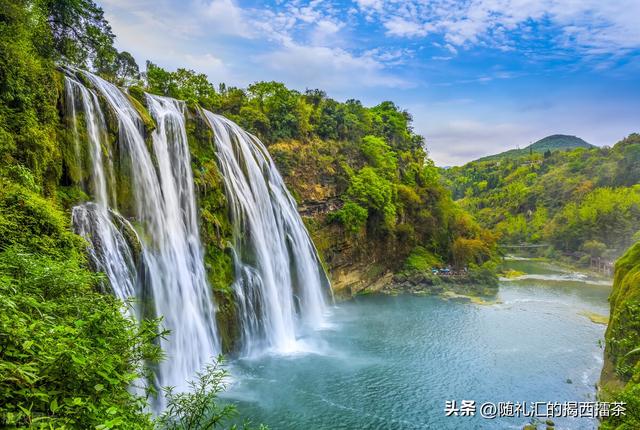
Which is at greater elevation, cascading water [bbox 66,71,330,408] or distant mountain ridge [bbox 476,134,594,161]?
distant mountain ridge [bbox 476,134,594,161]

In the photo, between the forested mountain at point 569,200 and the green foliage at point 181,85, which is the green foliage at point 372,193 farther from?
the forested mountain at point 569,200

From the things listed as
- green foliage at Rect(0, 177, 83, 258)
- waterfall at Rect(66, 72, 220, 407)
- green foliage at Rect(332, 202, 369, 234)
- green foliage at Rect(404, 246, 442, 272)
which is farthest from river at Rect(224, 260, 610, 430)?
green foliage at Rect(404, 246, 442, 272)

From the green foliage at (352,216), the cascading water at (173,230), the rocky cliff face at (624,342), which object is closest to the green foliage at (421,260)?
the green foliage at (352,216)

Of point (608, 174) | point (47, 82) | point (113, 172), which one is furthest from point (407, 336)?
point (608, 174)

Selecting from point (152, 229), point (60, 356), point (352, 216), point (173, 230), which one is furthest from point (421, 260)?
point (60, 356)

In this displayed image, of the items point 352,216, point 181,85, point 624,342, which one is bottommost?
point 624,342

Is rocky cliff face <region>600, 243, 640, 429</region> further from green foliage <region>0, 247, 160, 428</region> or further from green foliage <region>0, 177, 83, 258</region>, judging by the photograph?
green foliage <region>0, 177, 83, 258</region>

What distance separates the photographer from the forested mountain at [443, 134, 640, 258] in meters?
47.9

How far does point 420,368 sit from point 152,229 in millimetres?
11115

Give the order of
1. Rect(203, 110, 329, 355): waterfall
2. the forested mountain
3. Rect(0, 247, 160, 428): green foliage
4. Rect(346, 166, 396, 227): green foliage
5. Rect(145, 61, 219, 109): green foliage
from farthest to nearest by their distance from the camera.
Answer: the forested mountain, Rect(346, 166, 396, 227): green foliage, Rect(145, 61, 219, 109): green foliage, Rect(203, 110, 329, 355): waterfall, Rect(0, 247, 160, 428): green foliage

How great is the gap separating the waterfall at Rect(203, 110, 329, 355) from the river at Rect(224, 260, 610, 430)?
1.25 meters

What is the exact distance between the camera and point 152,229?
12.8 metres

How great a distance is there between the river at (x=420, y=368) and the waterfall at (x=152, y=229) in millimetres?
2189

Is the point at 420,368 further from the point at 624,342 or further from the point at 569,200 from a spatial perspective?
the point at 569,200
